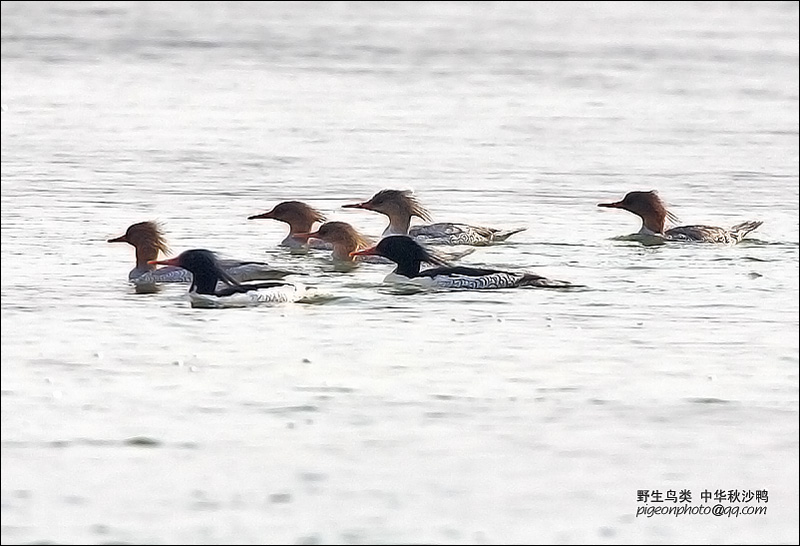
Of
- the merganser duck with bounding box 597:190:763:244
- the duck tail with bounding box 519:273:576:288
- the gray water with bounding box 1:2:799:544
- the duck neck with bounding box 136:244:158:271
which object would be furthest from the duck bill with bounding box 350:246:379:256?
the merganser duck with bounding box 597:190:763:244

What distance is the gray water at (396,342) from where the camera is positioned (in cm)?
642

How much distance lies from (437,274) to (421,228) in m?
1.99

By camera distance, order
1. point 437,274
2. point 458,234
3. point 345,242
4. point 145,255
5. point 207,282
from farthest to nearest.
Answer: point 458,234, point 345,242, point 145,255, point 437,274, point 207,282

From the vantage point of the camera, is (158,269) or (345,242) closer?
(158,269)

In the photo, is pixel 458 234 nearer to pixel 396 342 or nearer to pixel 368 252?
pixel 368 252

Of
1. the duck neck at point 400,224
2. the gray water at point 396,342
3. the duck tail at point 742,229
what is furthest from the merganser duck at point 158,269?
the duck tail at point 742,229

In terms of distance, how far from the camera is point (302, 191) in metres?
15.4

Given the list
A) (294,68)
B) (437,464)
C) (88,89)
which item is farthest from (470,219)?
(294,68)

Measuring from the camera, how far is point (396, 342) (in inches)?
356

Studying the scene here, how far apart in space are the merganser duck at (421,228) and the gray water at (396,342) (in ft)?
0.61

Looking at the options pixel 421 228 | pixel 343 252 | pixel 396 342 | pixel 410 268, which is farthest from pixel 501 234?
pixel 396 342

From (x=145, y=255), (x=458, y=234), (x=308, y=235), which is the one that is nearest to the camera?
(x=145, y=255)

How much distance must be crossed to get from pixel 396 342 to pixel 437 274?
1.52 m

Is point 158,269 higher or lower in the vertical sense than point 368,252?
lower
